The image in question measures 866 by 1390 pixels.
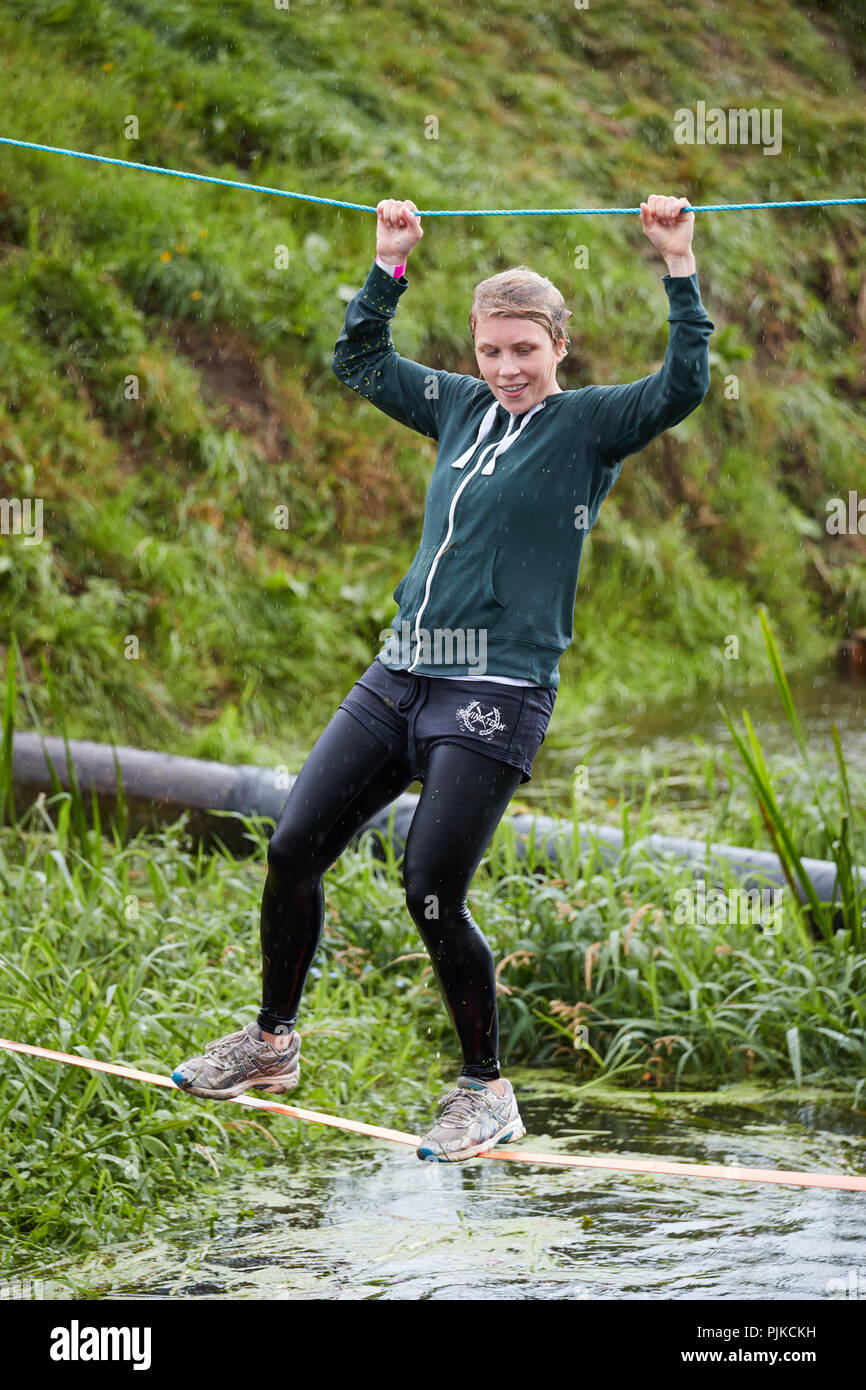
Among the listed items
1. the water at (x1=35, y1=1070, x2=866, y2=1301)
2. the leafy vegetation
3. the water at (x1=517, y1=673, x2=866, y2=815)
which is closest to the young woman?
the water at (x1=35, y1=1070, x2=866, y2=1301)

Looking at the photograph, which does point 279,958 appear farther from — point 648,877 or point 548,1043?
point 648,877

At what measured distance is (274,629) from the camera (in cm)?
851

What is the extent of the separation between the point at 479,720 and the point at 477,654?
0.43ft

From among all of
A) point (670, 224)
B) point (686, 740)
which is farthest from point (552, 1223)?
point (686, 740)

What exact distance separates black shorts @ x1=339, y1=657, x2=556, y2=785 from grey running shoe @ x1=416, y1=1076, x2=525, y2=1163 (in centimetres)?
66

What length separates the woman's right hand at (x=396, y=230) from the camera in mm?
3180

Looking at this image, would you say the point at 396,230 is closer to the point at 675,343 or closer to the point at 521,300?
the point at 521,300

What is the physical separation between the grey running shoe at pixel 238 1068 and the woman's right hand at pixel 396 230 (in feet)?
5.46

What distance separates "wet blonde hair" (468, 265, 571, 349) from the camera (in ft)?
9.95

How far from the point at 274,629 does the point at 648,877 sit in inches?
153

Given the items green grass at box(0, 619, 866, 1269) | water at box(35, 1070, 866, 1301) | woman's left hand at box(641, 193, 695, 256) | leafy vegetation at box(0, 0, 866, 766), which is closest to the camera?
woman's left hand at box(641, 193, 695, 256)

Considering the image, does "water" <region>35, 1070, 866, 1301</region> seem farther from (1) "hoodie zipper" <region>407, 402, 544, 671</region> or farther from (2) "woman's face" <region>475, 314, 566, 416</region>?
(2) "woman's face" <region>475, 314, 566, 416</region>

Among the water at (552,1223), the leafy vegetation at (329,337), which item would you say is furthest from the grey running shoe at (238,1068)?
the leafy vegetation at (329,337)

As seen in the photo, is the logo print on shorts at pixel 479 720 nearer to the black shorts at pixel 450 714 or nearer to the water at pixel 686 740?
the black shorts at pixel 450 714
